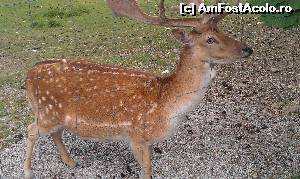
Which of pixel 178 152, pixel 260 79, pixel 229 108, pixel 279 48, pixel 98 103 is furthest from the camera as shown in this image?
pixel 279 48

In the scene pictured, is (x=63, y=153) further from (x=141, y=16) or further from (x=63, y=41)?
(x=63, y=41)

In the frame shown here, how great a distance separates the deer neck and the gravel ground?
2.68 feet

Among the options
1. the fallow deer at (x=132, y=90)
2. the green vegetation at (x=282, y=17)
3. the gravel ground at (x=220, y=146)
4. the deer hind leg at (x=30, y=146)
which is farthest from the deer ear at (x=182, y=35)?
the green vegetation at (x=282, y=17)

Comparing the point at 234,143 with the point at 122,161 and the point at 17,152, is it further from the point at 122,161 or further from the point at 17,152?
the point at 17,152

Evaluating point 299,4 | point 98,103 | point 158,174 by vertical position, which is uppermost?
point 299,4

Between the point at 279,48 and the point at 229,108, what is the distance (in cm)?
173

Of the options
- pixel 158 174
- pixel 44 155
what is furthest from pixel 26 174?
pixel 158 174

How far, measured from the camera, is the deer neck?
3.97 metres

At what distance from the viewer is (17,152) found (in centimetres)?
506

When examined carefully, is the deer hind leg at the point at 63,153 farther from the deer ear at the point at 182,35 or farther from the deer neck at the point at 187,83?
the deer ear at the point at 182,35

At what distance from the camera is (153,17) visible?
13.2ft

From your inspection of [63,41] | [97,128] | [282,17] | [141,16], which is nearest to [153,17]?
[141,16]

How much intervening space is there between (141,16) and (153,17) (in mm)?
96

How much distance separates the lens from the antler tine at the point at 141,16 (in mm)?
3981
